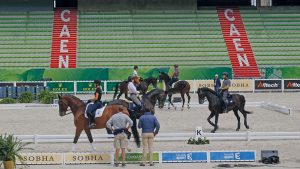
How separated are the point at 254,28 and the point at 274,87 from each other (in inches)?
426

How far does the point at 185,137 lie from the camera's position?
25.2 meters

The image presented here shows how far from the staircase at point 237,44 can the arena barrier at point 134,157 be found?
3032cm

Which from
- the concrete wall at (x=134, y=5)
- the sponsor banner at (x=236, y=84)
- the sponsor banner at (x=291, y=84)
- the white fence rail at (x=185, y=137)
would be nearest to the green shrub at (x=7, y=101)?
the sponsor banner at (x=236, y=84)

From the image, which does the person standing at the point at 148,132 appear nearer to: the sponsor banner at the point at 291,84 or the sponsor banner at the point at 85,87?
the sponsor banner at the point at 85,87

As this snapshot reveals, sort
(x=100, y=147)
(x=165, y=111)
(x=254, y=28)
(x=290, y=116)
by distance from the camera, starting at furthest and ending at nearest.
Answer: (x=254, y=28), (x=165, y=111), (x=290, y=116), (x=100, y=147)

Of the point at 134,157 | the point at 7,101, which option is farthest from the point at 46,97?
the point at 134,157

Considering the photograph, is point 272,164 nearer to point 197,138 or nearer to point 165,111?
point 197,138

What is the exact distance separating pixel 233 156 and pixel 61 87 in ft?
87.7

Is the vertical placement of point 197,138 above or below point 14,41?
below

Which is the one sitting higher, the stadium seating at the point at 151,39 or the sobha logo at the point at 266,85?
the stadium seating at the point at 151,39

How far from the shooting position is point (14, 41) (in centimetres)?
5491

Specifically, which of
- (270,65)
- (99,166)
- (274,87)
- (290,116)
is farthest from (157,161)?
(270,65)

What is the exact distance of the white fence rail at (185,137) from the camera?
81.4ft

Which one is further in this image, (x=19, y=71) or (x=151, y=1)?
(x=151, y=1)
